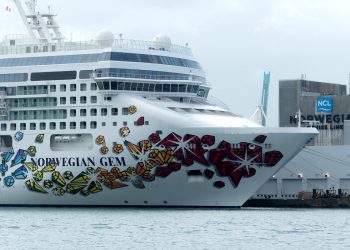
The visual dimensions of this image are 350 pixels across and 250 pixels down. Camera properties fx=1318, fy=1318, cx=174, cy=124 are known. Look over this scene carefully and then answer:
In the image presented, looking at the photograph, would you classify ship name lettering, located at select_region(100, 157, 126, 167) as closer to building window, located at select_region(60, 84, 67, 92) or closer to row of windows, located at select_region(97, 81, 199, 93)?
row of windows, located at select_region(97, 81, 199, 93)

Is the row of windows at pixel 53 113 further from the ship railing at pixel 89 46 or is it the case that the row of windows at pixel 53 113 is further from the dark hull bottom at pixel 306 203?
the dark hull bottom at pixel 306 203

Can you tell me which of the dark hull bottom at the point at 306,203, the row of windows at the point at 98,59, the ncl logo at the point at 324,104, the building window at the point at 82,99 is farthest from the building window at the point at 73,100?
the ncl logo at the point at 324,104

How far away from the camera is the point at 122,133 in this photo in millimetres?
75562

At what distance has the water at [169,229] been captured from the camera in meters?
57.8

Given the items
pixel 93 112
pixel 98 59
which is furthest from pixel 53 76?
pixel 93 112

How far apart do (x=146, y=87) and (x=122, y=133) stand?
3576 mm

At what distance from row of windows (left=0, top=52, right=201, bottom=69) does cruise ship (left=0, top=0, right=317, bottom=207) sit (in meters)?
0.06

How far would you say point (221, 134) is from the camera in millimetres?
74000

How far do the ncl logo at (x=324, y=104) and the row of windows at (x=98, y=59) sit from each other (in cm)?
2679

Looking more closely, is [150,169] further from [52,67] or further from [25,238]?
[25,238]

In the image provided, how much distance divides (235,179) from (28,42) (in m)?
17.0

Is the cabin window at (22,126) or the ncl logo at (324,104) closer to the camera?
the cabin window at (22,126)

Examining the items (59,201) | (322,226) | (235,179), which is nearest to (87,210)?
(59,201)

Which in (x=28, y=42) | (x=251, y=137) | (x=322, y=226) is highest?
(x=28, y=42)
